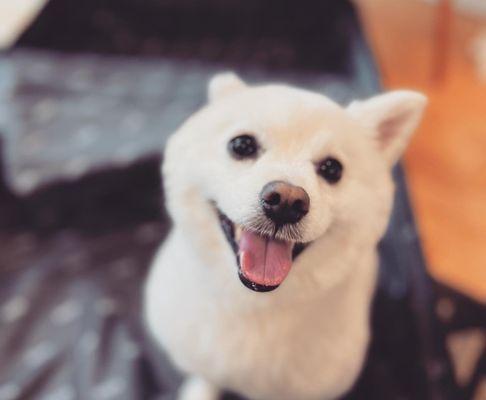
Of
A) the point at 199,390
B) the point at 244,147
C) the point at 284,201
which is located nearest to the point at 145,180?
the point at 199,390

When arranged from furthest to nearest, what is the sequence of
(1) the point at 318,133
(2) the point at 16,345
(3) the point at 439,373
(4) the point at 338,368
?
1. (2) the point at 16,345
2. (3) the point at 439,373
3. (4) the point at 338,368
4. (1) the point at 318,133

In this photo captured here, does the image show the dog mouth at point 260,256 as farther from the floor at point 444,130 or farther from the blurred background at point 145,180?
the floor at point 444,130

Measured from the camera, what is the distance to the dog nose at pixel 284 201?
0.71m

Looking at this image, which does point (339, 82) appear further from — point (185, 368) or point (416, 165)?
point (185, 368)

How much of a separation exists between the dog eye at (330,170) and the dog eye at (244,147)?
0.10 m

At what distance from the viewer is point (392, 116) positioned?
88 centimetres

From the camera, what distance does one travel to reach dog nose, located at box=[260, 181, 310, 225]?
71 centimetres

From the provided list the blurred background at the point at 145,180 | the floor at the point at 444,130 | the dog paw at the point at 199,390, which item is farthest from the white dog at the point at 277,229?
the floor at the point at 444,130

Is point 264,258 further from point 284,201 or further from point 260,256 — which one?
point 284,201

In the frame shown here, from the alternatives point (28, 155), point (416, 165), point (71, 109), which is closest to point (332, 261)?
point (28, 155)

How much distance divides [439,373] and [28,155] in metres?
1.11

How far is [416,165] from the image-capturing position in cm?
188

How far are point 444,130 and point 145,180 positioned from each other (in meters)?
1.16

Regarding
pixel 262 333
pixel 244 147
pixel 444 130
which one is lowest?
pixel 444 130
